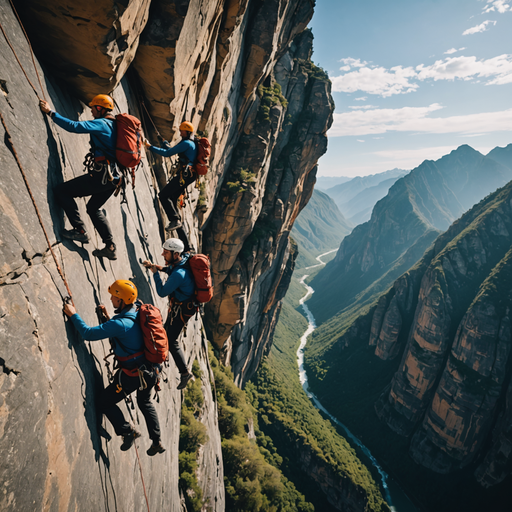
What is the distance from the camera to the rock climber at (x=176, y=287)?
6215 mm

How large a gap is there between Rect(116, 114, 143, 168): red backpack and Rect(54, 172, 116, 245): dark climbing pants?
462 mm

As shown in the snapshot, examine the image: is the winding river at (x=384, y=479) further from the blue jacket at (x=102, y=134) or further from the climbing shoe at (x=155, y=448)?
the blue jacket at (x=102, y=134)

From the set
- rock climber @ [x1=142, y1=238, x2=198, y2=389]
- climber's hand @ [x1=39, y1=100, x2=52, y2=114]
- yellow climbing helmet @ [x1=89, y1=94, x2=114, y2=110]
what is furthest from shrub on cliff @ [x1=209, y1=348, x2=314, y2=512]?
climber's hand @ [x1=39, y1=100, x2=52, y2=114]

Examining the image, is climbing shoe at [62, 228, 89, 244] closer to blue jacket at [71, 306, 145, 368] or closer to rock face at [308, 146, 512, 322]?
blue jacket at [71, 306, 145, 368]

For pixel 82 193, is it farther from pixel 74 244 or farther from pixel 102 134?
pixel 102 134

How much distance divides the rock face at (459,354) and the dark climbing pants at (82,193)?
60.7 m

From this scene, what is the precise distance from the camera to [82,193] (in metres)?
4.43

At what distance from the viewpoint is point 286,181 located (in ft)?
95.5

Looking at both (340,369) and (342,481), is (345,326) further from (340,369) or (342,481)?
(342,481)

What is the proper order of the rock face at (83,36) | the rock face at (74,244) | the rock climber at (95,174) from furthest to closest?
the rock face at (83,36), the rock climber at (95,174), the rock face at (74,244)

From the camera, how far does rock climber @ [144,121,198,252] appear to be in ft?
26.3

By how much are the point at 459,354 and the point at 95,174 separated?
6187 centimetres

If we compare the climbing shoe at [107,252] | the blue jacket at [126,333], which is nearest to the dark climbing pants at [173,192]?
the climbing shoe at [107,252]

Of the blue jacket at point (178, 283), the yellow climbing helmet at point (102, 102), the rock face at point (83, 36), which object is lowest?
the blue jacket at point (178, 283)
